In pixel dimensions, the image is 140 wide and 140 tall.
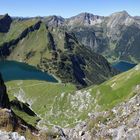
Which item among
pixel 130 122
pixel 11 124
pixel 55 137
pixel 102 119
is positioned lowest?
pixel 102 119

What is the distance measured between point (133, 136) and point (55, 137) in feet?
84.9

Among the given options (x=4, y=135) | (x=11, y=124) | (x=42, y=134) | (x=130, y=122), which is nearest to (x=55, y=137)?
(x=42, y=134)

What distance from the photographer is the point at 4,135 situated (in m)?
31.7

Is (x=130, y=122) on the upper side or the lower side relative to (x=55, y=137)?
lower

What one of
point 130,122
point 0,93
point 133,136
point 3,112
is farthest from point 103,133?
point 3,112

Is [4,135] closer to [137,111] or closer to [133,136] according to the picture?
[133,136]

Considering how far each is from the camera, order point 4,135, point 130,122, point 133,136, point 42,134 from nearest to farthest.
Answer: point 4,135
point 42,134
point 133,136
point 130,122

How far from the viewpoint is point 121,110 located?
3856 inches

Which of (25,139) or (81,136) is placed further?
(81,136)

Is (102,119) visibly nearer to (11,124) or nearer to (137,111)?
(137,111)

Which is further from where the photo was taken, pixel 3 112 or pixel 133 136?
pixel 133 136

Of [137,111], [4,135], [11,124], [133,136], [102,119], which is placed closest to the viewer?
[4,135]

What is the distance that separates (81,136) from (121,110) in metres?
19.5

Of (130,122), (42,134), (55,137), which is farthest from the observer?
(130,122)
